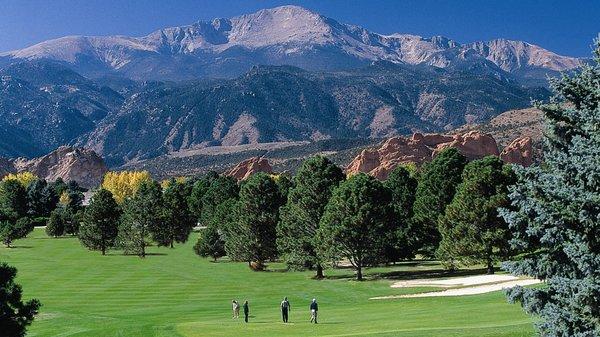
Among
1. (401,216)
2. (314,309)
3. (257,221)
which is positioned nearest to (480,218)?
(401,216)

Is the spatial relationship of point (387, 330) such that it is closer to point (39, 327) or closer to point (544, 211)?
point (544, 211)

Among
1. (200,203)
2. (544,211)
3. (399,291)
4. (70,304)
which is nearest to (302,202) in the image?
(399,291)

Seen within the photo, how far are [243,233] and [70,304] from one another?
90.0ft

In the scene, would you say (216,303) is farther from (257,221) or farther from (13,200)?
(13,200)

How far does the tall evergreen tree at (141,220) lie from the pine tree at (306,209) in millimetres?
37364

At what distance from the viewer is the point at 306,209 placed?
73688 mm

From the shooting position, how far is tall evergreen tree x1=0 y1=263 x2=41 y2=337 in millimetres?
30625

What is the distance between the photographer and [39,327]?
47188mm

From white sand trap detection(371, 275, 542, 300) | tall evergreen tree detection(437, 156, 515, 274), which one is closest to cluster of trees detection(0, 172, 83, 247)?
white sand trap detection(371, 275, 542, 300)

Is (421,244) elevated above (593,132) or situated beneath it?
situated beneath

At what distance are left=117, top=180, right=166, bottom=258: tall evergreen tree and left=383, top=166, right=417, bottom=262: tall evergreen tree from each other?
1749 inches

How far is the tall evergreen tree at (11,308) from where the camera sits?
30.6m

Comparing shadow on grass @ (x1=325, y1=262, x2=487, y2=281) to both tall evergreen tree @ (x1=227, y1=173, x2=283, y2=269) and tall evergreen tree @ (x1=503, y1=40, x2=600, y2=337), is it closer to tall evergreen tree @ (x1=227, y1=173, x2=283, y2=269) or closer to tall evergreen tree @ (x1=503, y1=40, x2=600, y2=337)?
tall evergreen tree @ (x1=227, y1=173, x2=283, y2=269)

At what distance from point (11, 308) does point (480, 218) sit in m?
41.4
